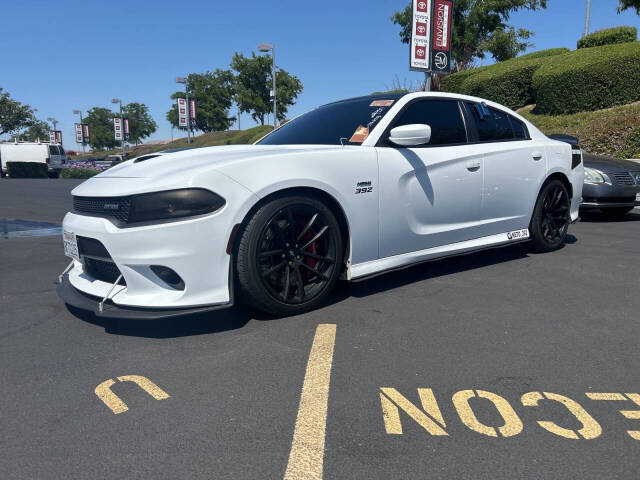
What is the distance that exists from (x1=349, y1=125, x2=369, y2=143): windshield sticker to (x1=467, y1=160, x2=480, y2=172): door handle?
98 cm

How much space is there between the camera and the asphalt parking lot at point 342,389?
187 centimetres

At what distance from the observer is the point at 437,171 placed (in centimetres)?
409

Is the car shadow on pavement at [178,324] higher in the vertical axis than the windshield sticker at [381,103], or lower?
lower

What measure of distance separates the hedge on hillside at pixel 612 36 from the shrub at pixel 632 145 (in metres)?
8.54

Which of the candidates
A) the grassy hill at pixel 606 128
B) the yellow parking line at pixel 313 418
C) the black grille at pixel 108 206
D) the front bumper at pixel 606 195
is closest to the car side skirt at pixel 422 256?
the yellow parking line at pixel 313 418

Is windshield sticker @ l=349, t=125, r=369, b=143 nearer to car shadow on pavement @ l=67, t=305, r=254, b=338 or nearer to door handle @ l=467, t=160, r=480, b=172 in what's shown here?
door handle @ l=467, t=160, r=480, b=172

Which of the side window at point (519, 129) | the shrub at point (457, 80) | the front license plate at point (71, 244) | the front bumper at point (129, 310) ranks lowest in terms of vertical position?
the front bumper at point (129, 310)

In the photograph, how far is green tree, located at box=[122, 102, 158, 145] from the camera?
84375mm

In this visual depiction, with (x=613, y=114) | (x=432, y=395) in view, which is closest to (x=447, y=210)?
(x=432, y=395)

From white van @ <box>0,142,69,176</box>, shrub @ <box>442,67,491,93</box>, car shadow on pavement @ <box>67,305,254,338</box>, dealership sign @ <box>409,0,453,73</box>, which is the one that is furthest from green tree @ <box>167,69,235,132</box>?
car shadow on pavement @ <box>67,305,254,338</box>

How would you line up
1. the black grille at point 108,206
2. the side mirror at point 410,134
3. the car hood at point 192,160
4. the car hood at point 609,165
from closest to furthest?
the black grille at point 108,206 → the car hood at point 192,160 → the side mirror at point 410,134 → the car hood at point 609,165

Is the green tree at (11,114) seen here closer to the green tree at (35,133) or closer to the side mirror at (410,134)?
the green tree at (35,133)

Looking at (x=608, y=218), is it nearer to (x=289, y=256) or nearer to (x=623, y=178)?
(x=623, y=178)

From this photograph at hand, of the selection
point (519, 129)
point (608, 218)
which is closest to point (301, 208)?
point (519, 129)
